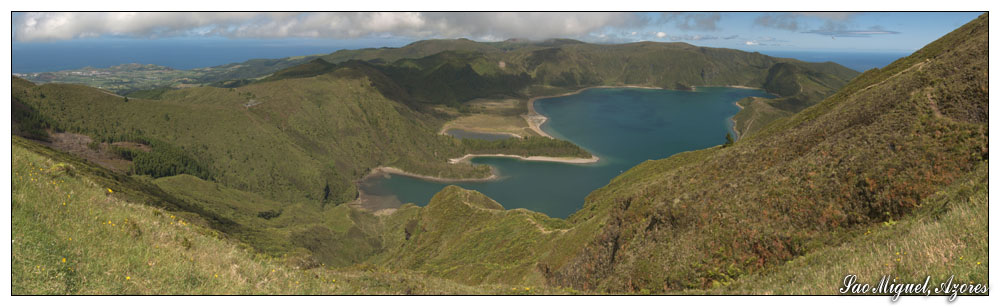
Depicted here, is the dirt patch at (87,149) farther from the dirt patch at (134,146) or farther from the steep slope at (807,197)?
the steep slope at (807,197)

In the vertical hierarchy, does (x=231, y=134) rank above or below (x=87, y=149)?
above

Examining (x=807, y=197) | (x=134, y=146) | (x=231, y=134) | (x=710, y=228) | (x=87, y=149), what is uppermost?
(x=231, y=134)

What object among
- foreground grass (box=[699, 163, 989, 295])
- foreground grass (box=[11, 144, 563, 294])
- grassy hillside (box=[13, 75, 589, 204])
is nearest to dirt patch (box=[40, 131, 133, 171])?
grassy hillside (box=[13, 75, 589, 204])

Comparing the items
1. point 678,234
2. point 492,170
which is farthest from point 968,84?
point 492,170

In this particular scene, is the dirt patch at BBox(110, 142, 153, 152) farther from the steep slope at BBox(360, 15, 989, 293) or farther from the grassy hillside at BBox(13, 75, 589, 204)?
the steep slope at BBox(360, 15, 989, 293)

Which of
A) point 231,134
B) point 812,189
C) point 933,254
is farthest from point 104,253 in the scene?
point 231,134

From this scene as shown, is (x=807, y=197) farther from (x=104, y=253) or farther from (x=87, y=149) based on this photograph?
(x=87, y=149)

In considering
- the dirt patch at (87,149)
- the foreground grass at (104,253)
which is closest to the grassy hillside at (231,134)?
the dirt patch at (87,149)

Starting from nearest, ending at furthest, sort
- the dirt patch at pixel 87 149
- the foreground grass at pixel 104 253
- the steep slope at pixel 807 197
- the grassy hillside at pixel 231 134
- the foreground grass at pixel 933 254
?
the foreground grass at pixel 104 253 → the foreground grass at pixel 933 254 → the steep slope at pixel 807 197 → the dirt patch at pixel 87 149 → the grassy hillside at pixel 231 134

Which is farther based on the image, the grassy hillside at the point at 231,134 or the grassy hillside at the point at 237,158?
the grassy hillside at the point at 231,134
